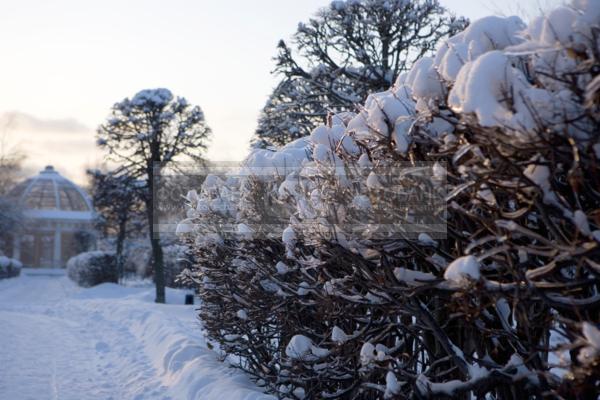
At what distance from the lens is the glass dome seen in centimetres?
5344

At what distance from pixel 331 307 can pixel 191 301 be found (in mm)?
17434

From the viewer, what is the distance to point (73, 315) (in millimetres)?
Answer: 16719

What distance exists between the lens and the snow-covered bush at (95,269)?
2836cm

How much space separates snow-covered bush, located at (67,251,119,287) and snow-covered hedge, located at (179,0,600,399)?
82.2 feet

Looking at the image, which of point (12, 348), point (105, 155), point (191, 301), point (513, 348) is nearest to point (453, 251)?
point (513, 348)

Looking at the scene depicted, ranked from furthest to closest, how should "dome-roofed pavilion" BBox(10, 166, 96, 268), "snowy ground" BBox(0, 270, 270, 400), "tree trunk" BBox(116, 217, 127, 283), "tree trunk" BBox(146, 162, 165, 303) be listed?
1. "dome-roofed pavilion" BBox(10, 166, 96, 268)
2. "tree trunk" BBox(116, 217, 127, 283)
3. "tree trunk" BBox(146, 162, 165, 303)
4. "snowy ground" BBox(0, 270, 270, 400)

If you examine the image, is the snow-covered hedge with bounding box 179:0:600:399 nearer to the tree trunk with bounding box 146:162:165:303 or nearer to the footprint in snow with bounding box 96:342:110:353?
the footprint in snow with bounding box 96:342:110:353

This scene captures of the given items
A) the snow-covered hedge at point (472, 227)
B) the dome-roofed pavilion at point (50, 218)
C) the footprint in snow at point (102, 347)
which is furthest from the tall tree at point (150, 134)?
the dome-roofed pavilion at point (50, 218)

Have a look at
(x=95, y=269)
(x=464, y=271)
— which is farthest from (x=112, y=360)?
(x=95, y=269)

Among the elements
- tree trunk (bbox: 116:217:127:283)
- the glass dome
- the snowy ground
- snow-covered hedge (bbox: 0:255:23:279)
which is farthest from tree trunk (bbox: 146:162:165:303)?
the glass dome

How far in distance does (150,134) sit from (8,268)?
1751 centimetres

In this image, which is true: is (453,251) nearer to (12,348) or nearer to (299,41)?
(12,348)

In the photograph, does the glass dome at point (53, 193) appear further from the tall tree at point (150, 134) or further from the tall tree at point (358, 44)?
the tall tree at point (358, 44)

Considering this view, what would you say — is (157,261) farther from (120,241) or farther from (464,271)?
(464,271)
